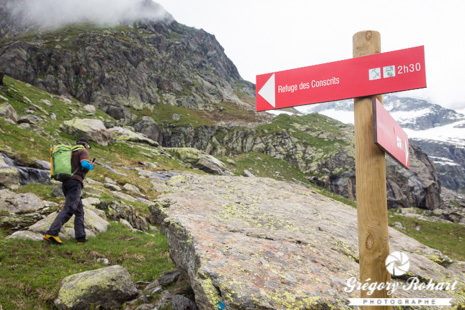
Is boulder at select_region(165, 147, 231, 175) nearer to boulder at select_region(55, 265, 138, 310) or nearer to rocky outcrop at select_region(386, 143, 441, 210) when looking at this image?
boulder at select_region(55, 265, 138, 310)

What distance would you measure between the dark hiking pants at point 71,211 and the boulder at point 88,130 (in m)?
30.8

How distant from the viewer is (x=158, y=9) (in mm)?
193000

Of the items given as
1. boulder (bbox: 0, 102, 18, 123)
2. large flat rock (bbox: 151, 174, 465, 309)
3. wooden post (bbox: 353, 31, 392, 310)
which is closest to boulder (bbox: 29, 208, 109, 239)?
large flat rock (bbox: 151, 174, 465, 309)

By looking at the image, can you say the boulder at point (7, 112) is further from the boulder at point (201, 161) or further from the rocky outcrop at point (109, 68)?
the rocky outcrop at point (109, 68)

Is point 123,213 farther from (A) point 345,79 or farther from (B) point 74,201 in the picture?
(A) point 345,79

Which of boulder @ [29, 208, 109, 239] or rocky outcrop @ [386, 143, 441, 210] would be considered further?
rocky outcrop @ [386, 143, 441, 210]

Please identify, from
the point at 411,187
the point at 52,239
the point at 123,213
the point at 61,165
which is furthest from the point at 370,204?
the point at 411,187

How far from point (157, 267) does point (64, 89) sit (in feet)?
357

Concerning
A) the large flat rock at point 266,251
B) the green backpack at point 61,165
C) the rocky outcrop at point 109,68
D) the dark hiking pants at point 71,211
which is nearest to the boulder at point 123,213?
the dark hiking pants at point 71,211

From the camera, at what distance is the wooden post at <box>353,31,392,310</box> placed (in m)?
4.21

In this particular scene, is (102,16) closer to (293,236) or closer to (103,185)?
(103,185)

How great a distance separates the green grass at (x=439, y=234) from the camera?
33.8 meters

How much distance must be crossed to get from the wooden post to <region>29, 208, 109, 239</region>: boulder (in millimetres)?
11864

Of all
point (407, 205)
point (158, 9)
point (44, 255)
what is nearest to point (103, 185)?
point (44, 255)
